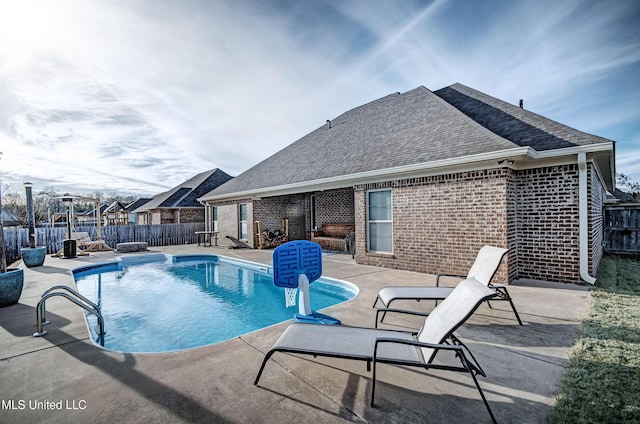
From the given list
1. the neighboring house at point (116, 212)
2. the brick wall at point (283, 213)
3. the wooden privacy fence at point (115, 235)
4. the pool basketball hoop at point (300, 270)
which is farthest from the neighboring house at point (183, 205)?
the pool basketball hoop at point (300, 270)

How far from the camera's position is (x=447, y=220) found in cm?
708

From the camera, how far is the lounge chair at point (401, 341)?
229 cm

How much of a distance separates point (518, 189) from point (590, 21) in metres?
4.39

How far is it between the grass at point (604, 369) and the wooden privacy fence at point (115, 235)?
17917 millimetres

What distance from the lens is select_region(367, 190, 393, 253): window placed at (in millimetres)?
8430


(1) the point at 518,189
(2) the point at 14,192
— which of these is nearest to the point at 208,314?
(1) the point at 518,189

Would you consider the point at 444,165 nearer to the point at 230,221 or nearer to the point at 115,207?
the point at 230,221

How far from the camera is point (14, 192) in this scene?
28.7m

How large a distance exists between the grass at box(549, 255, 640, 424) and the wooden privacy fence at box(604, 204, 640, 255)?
8053 millimetres

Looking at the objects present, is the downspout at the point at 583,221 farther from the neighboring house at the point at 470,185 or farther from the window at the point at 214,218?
the window at the point at 214,218

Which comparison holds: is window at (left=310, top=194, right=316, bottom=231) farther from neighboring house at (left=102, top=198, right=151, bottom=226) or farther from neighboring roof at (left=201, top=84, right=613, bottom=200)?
neighboring house at (left=102, top=198, right=151, bottom=226)

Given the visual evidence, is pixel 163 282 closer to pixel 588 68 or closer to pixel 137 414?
pixel 137 414

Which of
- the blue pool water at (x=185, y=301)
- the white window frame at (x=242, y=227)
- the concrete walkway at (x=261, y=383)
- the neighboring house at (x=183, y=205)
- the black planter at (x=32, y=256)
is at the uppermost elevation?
the neighboring house at (x=183, y=205)

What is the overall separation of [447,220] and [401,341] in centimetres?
550
